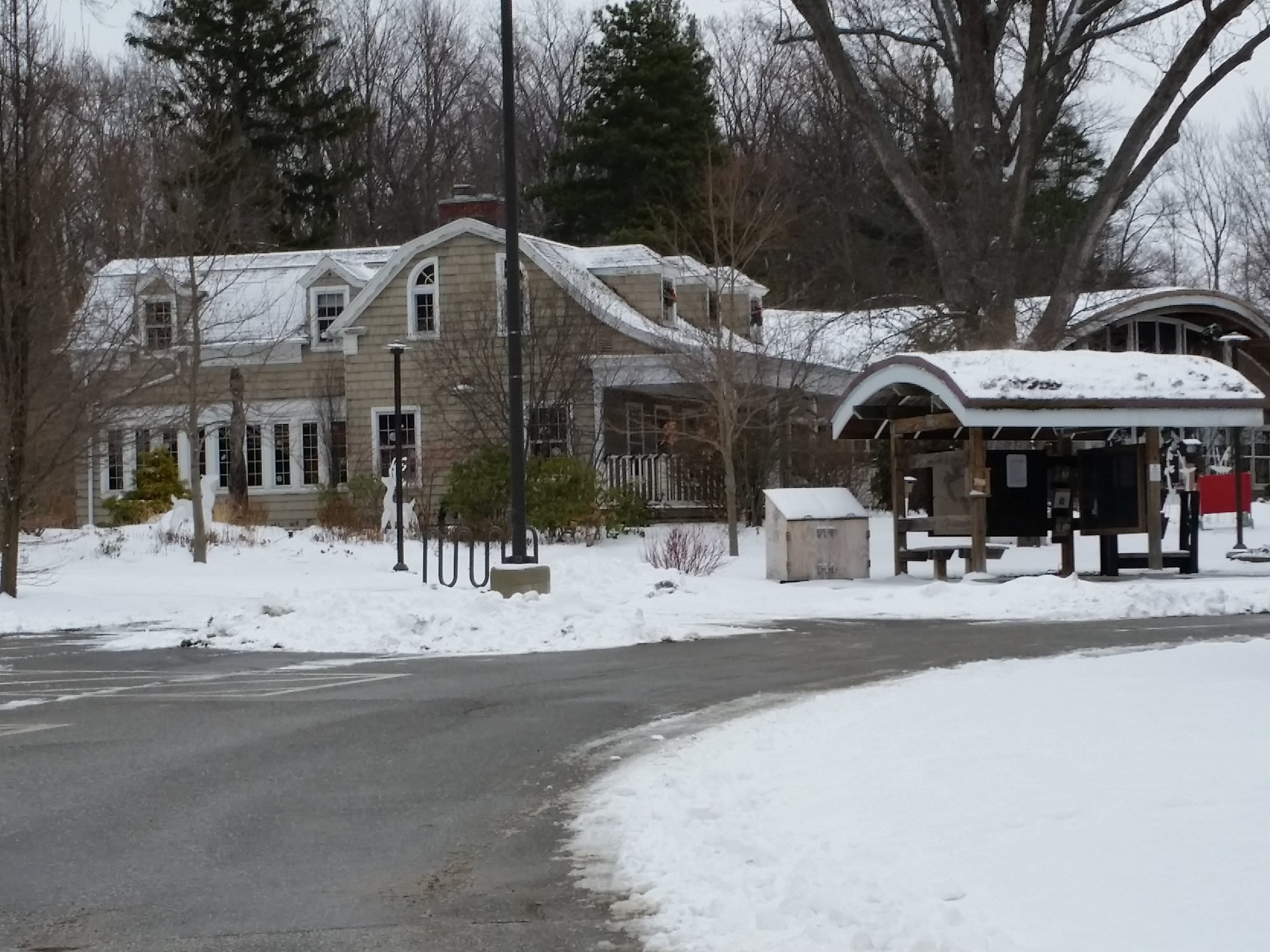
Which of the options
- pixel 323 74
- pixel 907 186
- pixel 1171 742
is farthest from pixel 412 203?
pixel 1171 742

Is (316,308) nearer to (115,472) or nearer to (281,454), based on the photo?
(281,454)

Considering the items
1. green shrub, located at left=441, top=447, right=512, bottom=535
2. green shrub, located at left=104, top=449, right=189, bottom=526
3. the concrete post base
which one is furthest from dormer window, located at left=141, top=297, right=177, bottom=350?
the concrete post base

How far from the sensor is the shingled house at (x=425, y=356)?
35719 mm

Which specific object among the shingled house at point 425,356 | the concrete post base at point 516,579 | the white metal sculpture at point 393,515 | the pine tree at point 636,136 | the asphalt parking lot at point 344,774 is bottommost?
the asphalt parking lot at point 344,774

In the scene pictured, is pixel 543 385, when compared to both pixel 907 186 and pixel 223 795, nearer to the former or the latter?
pixel 907 186

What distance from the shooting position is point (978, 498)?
22594 millimetres

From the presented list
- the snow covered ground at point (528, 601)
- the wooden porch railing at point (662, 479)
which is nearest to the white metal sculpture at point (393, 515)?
the wooden porch railing at point (662, 479)

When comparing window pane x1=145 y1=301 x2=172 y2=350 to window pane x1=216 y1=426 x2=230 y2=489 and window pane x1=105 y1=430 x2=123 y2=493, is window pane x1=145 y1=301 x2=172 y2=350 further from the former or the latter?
window pane x1=216 y1=426 x2=230 y2=489

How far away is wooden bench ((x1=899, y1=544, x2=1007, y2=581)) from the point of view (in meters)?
23.6

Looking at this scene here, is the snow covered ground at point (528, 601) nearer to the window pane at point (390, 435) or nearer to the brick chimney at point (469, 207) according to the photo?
the window pane at point (390, 435)

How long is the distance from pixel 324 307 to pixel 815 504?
900 inches

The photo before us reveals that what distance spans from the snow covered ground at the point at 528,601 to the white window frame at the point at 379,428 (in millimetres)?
11246

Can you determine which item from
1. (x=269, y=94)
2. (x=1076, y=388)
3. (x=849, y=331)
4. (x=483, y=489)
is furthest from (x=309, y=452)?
(x=1076, y=388)

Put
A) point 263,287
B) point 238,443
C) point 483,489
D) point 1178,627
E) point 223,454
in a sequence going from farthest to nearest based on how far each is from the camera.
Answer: point 263,287 → point 223,454 → point 238,443 → point 483,489 → point 1178,627
